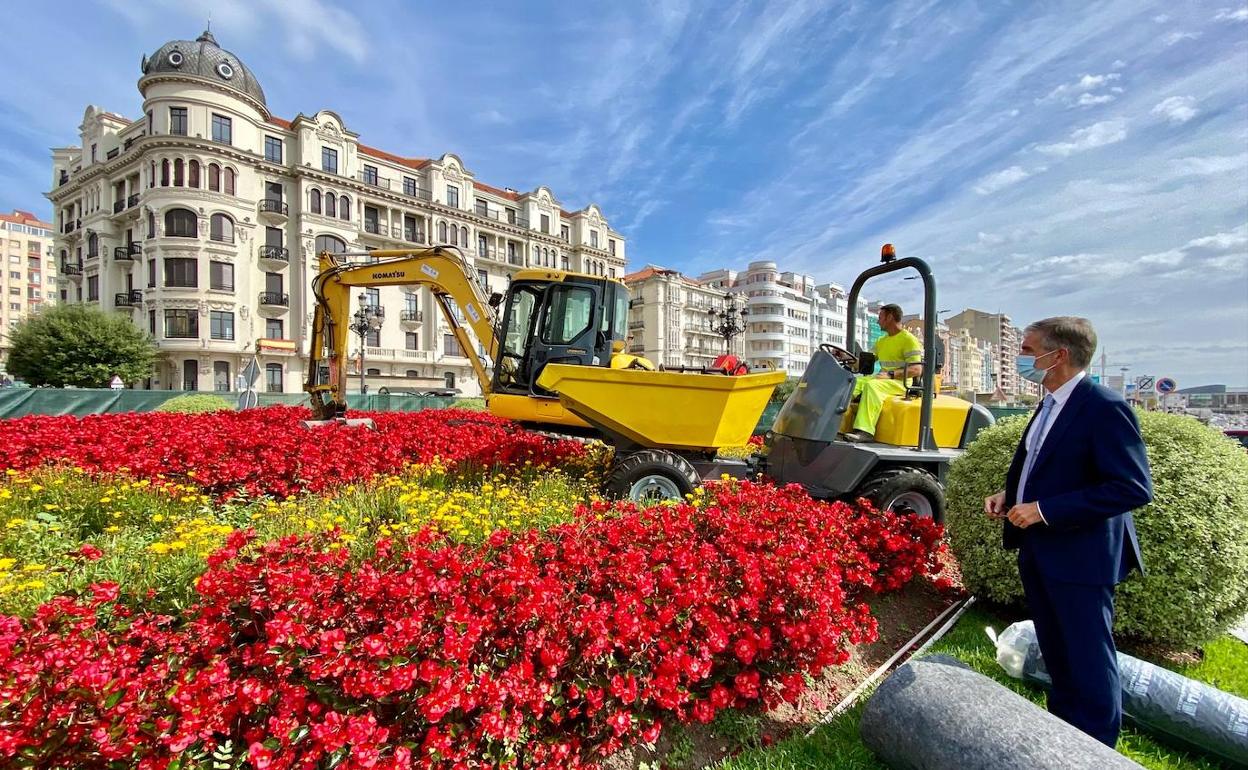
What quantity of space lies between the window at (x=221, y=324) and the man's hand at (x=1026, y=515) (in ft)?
144

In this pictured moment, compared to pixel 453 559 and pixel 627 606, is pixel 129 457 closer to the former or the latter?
pixel 453 559

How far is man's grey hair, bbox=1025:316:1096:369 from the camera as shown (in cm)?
244

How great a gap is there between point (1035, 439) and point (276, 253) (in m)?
45.1

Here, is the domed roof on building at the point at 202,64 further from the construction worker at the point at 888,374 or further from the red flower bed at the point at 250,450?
the construction worker at the point at 888,374

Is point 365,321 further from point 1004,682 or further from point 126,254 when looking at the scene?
point 1004,682

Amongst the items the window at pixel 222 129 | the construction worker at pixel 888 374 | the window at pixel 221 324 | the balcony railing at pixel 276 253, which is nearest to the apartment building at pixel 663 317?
the balcony railing at pixel 276 253

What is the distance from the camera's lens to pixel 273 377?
37.8 m

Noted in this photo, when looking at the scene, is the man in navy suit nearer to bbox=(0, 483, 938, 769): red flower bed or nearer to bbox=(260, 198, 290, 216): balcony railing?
bbox=(0, 483, 938, 769): red flower bed

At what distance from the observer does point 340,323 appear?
32.2 ft

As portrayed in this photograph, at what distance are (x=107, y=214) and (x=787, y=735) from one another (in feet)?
171

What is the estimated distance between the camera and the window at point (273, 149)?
126ft

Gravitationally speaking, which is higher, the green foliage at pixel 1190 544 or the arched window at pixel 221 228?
the arched window at pixel 221 228

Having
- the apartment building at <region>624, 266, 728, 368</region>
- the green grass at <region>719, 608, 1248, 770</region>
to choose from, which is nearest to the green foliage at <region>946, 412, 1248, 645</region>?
the green grass at <region>719, 608, 1248, 770</region>

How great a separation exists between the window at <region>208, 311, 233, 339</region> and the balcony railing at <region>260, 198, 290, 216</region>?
7623 mm
